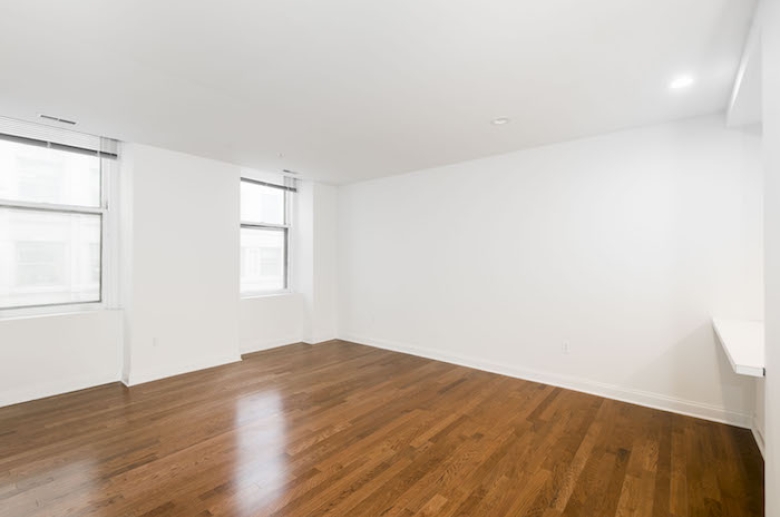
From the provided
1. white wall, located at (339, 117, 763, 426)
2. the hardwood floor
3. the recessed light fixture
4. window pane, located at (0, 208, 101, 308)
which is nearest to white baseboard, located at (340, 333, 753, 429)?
white wall, located at (339, 117, 763, 426)

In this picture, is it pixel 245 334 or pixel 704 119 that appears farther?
pixel 245 334

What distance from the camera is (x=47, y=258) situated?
11.9 ft

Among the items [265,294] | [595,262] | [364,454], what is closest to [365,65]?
Result: [364,454]

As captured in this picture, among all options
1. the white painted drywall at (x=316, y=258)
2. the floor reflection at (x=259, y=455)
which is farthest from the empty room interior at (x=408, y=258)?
the white painted drywall at (x=316, y=258)

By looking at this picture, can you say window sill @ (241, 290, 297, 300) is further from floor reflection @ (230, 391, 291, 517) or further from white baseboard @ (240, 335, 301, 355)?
floor reflection @ (230, 391, 291, 517)

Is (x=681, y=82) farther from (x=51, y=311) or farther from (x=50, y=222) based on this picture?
(x=51, y=311)

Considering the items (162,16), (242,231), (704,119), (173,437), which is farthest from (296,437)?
(704,119)

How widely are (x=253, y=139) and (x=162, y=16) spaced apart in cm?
196

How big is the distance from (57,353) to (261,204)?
3.01 m

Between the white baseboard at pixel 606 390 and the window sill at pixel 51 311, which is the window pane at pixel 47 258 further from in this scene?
the white baseboard at pixel 606 390

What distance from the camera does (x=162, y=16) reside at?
1840 mm

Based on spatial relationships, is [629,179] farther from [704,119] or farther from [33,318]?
[33,318]

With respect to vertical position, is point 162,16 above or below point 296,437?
above

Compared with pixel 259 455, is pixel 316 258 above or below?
above
